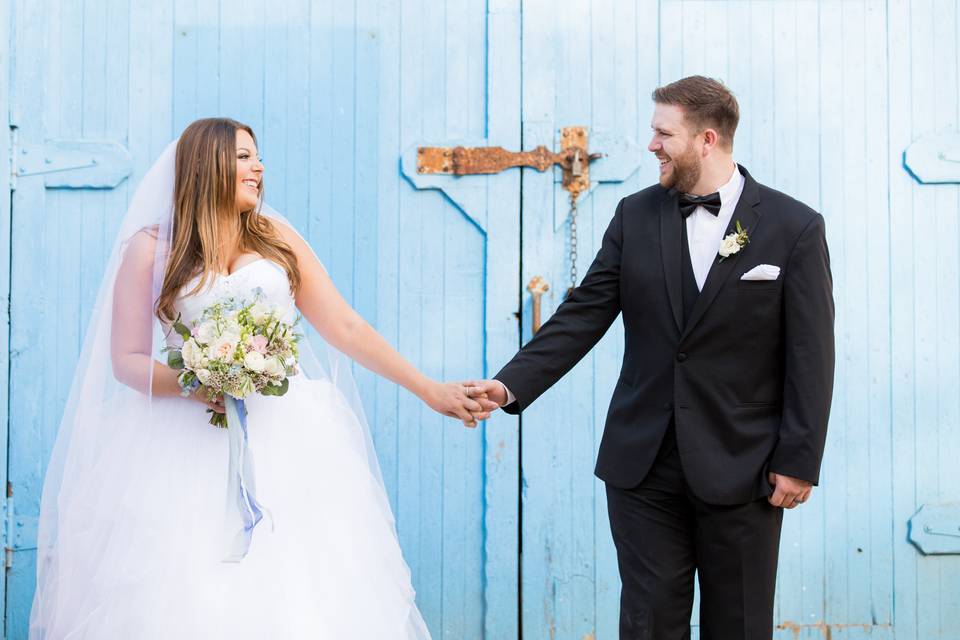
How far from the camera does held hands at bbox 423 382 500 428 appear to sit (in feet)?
11.1

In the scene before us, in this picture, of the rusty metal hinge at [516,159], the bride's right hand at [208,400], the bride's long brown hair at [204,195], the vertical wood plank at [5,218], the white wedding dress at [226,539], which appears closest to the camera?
the white wedding dress at [226,539]

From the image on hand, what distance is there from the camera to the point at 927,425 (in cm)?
425

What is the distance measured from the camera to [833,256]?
14.0ft

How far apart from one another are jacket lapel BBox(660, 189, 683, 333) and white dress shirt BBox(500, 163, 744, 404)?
1.7 inches

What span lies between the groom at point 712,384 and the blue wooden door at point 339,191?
1248 mm

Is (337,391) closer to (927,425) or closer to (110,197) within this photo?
(110,197)

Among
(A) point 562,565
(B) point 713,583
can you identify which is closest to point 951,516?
(A) point 562,565

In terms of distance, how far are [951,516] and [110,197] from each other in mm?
3595

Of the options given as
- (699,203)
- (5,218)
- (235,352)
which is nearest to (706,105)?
(699,203)

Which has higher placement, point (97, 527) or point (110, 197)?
point (110, 197)

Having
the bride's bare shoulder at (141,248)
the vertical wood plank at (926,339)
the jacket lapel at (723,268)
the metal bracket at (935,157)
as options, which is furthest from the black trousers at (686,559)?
the metal bracket at (935,157)

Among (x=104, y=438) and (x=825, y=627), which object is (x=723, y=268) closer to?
(x=104, y=438)

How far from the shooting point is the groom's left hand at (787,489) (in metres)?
2.79

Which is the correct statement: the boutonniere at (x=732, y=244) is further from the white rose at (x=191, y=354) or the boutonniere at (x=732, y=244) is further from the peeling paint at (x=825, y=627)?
the peeling paint at (x=825, y=627)
